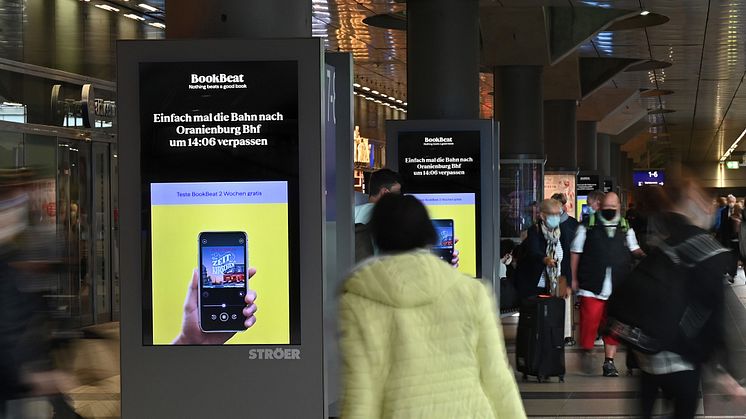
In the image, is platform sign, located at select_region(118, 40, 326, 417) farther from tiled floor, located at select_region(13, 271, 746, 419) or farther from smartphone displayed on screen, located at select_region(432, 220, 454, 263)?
smartphone displayed on screen, located at select_region(432, 220, 454, 263)

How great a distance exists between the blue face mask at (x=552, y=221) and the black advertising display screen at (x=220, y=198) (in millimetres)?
7723

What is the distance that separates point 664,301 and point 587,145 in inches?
1546

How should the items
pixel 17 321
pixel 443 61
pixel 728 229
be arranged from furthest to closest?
pixel 728 229
pixel 443 61
pixel 17 321

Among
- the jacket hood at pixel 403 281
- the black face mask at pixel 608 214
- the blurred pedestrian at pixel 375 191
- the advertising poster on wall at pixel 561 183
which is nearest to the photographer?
the jacket hood at pixel 403 281

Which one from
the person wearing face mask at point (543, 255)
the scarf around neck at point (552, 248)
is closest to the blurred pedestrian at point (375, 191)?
the person wearing face mask at point (543, 255)

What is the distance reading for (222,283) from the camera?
19.3ft

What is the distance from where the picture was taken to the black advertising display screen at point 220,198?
19.2ft

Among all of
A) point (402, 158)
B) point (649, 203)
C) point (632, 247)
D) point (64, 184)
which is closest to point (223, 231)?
point (649, 203)

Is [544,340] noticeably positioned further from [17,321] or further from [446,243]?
[17,321]

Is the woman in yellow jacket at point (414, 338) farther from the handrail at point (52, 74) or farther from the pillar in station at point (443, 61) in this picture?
the handrail at point (52, 74)

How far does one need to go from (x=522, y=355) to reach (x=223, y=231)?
20.6 feet

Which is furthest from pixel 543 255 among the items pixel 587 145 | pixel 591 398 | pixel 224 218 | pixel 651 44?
pixel 587 145

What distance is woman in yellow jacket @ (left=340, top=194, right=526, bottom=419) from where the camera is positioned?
339cm

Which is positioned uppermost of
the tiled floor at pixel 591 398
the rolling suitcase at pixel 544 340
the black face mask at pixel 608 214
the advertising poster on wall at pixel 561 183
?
the advertising poster on wall at pixel 561 183
